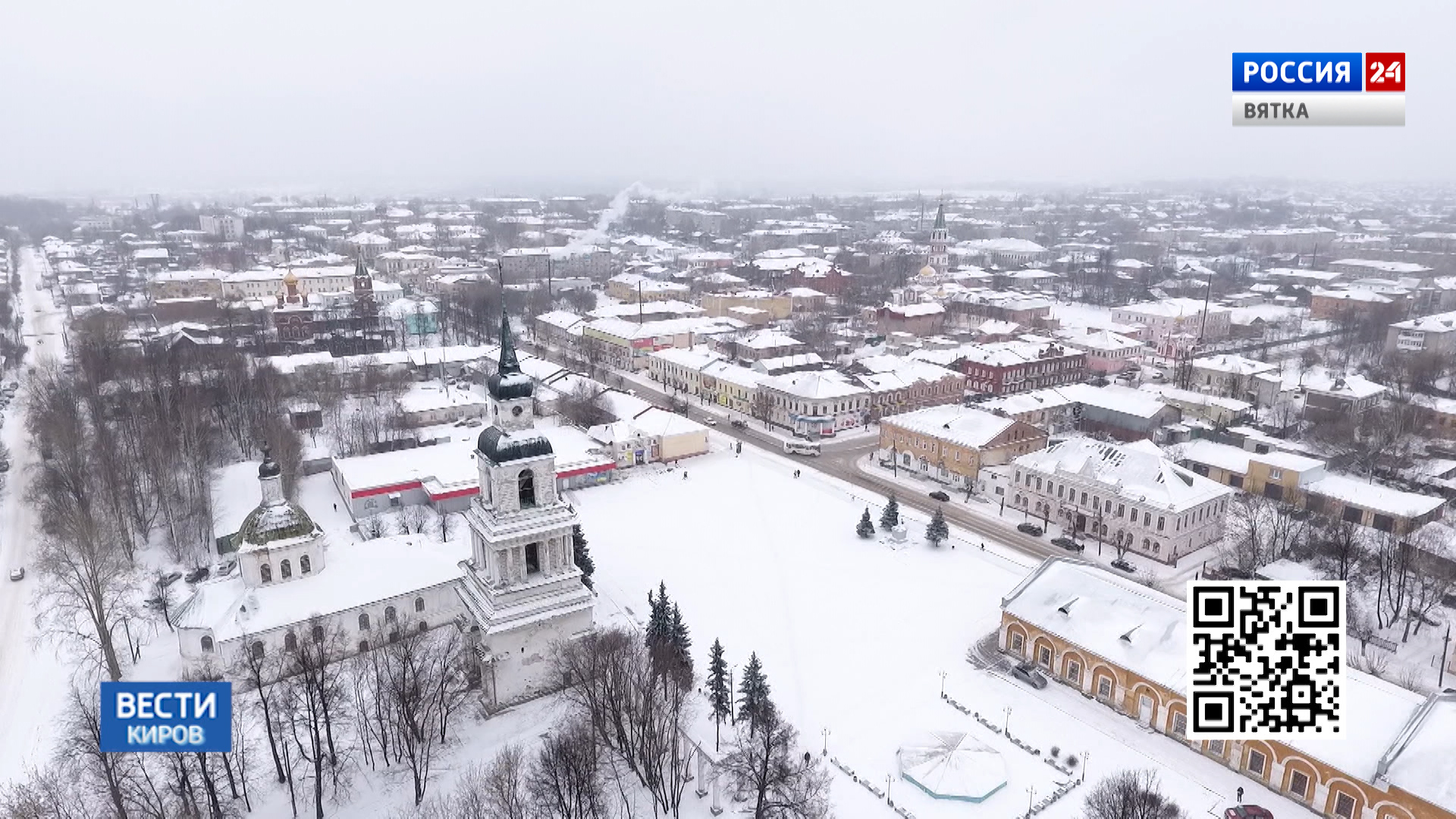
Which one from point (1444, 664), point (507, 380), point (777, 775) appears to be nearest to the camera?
point (777, 775)

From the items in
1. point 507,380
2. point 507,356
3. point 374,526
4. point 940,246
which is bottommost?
point 374,526

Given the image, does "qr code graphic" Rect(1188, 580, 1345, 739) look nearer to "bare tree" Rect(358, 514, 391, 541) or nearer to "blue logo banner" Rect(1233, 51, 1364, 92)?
"blue logo banner" Rect(1233, 51, 1364, 92)

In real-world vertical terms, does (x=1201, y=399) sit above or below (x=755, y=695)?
above

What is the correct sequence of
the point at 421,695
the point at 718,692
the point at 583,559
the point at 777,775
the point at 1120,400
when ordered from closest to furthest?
the point at 777,775
the point at 421,695
the point at 718,692
the point at 583,559
the point at 1120,400

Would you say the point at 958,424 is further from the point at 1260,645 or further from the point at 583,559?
the point at 1260,645

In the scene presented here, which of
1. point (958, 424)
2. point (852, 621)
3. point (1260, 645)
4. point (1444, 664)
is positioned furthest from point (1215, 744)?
point (958, 424)

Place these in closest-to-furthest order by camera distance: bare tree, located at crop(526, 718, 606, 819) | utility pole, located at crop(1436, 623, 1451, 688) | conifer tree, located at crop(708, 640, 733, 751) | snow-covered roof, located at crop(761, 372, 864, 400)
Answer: bare tree, located at crop(526, 718, 606, 819)
conifer tree, located at crop(708, 640, 733, 751)
utility pole, located at crop(1436, 623, 1451, 688)
snow-covered roof, located at crop(761, 372, 864, 400)

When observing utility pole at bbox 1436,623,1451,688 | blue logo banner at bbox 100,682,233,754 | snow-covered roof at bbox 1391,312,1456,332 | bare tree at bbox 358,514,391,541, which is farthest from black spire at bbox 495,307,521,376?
snow-covered roof at bbox 1391,312,1456,332

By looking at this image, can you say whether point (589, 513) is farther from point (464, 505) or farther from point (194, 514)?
point (194, 514)
